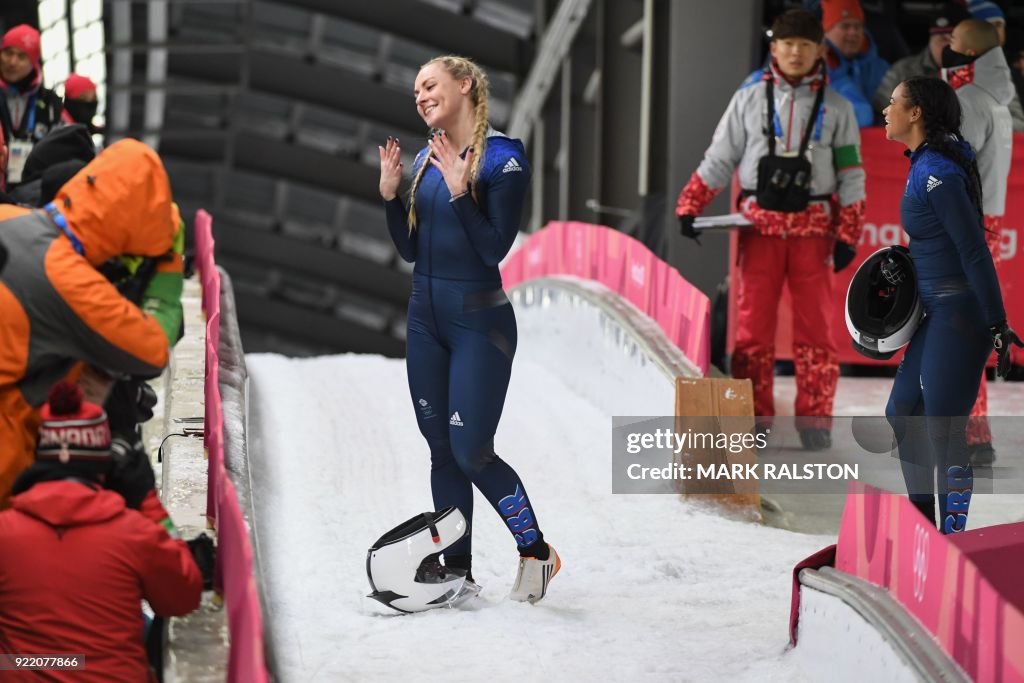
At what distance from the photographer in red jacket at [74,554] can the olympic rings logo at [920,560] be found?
1.78 metres

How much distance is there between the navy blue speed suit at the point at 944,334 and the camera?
14.9 feet

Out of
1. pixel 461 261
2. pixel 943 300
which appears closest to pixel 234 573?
pixel 461 261

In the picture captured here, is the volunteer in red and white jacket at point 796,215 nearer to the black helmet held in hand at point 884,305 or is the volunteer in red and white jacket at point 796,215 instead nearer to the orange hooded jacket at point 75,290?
the black helmet held in hand at point 884,305

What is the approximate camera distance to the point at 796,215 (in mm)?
6594

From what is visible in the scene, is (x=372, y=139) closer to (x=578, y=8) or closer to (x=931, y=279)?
(x=578, y=8)

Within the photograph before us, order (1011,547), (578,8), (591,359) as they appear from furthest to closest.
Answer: (578,8)
(591,359)
(1011,547)

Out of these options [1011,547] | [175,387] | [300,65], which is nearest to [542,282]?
[175,387]

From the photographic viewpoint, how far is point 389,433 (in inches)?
277

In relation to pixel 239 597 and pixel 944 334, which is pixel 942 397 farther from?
pixel 239 597

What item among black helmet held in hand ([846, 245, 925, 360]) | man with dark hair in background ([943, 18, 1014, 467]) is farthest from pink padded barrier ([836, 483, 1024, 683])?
man with dark hair in background ([943, 18, 1014, 467])

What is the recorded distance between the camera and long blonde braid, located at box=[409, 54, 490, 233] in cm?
428

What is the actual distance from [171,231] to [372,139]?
64.4ft

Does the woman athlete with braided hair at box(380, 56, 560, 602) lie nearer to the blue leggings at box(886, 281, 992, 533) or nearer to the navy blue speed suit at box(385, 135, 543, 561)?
the navy blue speed suit at box(385, 135, 543, 561)

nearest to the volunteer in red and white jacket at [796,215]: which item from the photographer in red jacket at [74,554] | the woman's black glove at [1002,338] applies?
the woman's black glove at [1002,338]
